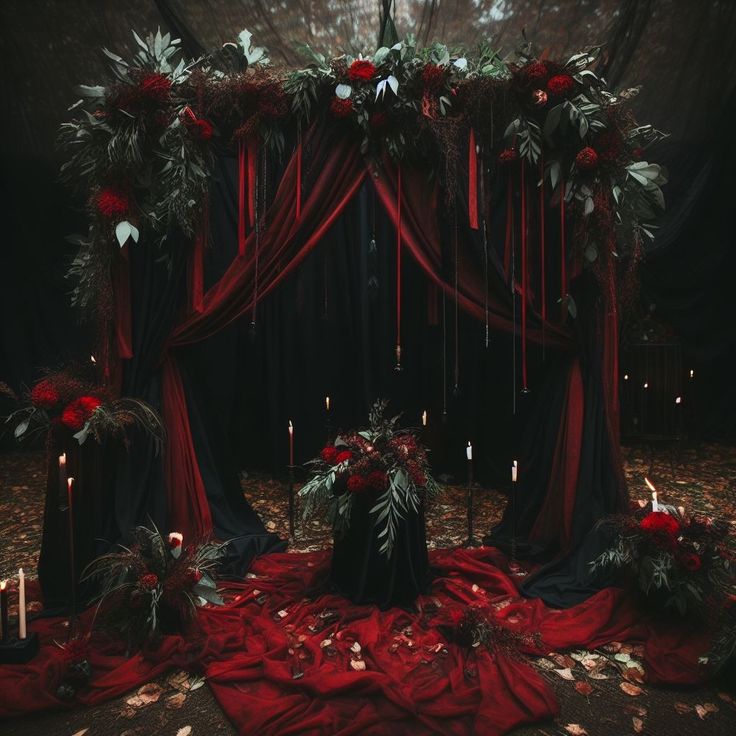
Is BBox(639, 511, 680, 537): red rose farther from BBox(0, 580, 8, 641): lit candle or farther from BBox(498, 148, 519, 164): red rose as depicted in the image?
BBox(0, 580, 8, 641): lit candle

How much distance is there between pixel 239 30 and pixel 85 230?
3.13 metres

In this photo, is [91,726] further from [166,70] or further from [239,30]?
[239,30]

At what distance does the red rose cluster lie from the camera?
8.59 feet

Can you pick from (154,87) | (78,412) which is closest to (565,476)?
(78,412)

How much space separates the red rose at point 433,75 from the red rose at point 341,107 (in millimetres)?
387

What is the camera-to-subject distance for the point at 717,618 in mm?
2420

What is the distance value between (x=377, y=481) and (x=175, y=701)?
1159mm

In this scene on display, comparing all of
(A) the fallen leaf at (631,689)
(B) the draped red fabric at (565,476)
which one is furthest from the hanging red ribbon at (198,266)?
(A) the fallen leaf at (631,689)

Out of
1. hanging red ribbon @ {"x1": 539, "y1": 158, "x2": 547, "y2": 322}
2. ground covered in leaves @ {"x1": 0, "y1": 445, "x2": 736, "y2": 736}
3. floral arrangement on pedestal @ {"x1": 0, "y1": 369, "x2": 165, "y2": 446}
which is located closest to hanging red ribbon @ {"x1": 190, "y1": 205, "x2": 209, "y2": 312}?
floral arrangement on pedestal @ {"x1": 0, "y1": 369, "x2": 165, "y2": 446}

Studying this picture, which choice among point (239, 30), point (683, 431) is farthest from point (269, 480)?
point (683, 431)

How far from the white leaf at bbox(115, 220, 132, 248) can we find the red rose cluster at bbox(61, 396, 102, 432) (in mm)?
796

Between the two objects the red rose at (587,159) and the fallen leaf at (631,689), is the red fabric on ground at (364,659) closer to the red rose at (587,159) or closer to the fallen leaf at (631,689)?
the fallen leaf at (631,689)

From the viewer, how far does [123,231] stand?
2879 millimetres

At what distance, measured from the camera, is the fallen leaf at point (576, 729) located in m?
1.92
